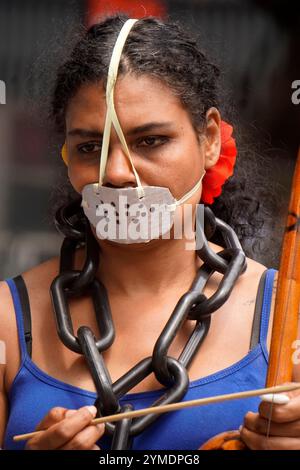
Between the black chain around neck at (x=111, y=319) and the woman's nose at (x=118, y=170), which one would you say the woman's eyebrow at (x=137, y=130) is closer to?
the woman's nose at (x=118, y=170)

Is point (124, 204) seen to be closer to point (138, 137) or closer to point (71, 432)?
point (138, 137)

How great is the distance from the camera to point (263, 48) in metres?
3.18

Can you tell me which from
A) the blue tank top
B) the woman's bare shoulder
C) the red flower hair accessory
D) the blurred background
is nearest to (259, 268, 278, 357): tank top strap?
the blue tank top

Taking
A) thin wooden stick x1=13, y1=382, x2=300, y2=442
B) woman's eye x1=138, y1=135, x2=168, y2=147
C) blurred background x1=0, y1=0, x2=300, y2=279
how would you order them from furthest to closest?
blurred background x1=0, y1=0, x2=300, y2=279, woman's eye x1=138, y1=135, x2=168, y2=147, thin wooden stick x1=13, y1=382, x2=300, y2=442

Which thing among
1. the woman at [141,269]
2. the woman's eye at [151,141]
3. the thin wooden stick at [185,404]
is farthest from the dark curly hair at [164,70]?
the thin wooden stick at [185,404]

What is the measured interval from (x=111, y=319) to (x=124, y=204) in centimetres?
26

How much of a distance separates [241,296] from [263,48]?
1470 millimetres

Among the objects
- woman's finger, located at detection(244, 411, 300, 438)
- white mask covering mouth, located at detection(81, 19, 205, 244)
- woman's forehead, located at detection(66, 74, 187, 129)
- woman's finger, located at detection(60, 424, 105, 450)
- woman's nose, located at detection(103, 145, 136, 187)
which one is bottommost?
woman's finger, located at detection(60, 424, 105, 450)

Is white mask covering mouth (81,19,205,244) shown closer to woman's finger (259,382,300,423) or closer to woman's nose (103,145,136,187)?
woman's nose (103,145,136,187)

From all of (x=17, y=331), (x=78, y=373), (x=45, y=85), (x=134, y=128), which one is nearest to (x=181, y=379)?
(x=78, y=373)

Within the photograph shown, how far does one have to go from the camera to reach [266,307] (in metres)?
1.90

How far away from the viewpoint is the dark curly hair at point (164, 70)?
6.27 feet

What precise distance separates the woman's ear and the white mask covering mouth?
0.18 meters

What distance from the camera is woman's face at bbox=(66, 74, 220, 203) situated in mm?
1856
